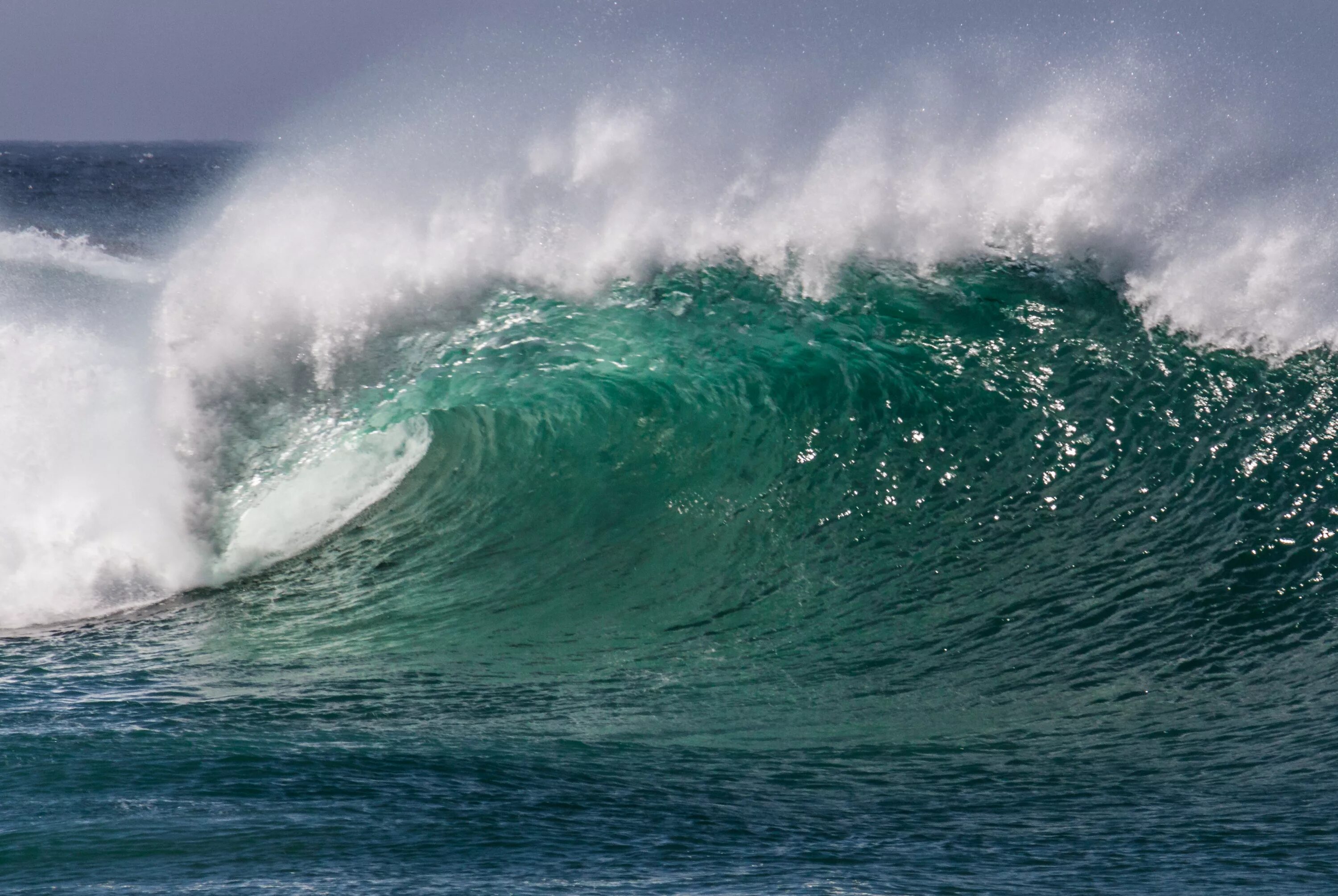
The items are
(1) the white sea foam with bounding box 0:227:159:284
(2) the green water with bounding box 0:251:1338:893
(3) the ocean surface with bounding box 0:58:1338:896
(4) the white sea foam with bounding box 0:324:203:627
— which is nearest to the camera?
(2) the green water with bounding box 0:251:1338:893

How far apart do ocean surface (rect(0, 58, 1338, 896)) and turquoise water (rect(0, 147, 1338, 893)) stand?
3 cm

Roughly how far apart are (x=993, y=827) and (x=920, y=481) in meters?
4.24

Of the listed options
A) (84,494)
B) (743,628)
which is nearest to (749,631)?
(743,628)

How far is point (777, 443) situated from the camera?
9820 mm

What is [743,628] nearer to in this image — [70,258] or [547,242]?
[547,242]

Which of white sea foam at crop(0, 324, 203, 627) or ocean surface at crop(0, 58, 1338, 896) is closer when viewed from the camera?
ocean surface at crop(0, 58, 1338, 896)

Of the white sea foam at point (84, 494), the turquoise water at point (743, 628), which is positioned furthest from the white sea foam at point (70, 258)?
the turquoise water at point (743, 628)

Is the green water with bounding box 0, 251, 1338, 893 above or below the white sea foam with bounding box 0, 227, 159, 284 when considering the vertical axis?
below

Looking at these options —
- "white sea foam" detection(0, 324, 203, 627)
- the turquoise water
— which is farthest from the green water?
"white sea foam" detection(0, 324, 203, 627)

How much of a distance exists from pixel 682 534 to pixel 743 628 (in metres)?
1.40

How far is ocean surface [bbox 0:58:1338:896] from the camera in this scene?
5.23m

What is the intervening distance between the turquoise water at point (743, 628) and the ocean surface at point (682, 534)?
34 mm

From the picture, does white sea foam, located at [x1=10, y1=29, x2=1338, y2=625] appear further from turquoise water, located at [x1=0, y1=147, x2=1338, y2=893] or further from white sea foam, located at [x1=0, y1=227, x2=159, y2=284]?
white sea foam, located at [x1=0, y1=227, x2=159, y2=284]

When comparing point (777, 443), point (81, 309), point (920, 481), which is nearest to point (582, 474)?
point (777, 443)
